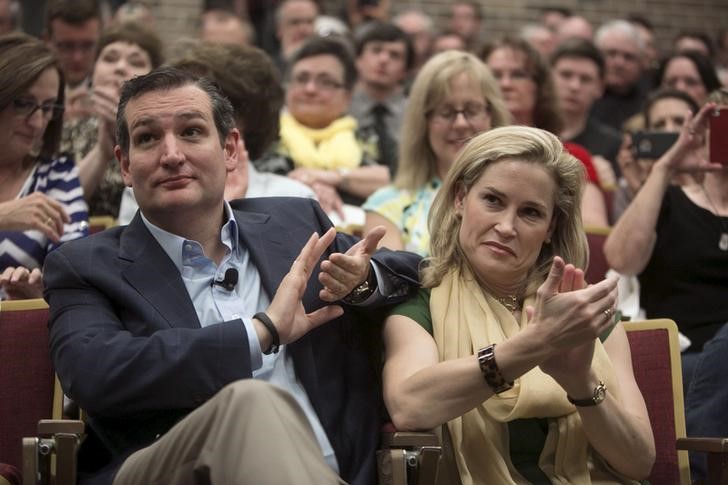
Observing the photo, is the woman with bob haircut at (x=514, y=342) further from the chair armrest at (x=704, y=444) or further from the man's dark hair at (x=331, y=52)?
the man's dark hair at (x=331, y=52)

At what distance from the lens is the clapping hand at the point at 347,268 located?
2.68 meters

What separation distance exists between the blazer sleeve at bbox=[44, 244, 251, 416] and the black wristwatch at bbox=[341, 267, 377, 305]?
0.32 m

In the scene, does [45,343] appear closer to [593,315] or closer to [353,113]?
[593,315]

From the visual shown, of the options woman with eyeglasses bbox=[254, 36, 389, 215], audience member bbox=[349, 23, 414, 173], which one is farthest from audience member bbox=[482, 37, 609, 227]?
audience member bbox=[349, 23, 414, 173]

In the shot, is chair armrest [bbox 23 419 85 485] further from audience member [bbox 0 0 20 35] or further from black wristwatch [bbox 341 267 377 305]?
audience member [bbox 0 0 20 35]

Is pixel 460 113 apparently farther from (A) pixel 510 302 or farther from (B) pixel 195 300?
(B) pixel 195 300

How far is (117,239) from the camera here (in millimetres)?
2805

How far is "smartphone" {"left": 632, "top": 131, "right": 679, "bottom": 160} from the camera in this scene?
4160mm

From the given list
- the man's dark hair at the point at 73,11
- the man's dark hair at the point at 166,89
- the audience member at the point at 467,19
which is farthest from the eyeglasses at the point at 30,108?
the audience member at the point at 467,19

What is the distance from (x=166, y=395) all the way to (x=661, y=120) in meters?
2.96

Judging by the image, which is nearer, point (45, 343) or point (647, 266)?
point (45, 343)

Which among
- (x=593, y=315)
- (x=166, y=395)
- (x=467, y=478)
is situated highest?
(x=593, y=315)

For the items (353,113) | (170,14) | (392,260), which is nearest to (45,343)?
(392,260)

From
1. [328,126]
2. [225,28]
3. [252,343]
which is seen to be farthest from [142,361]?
[225,28]
